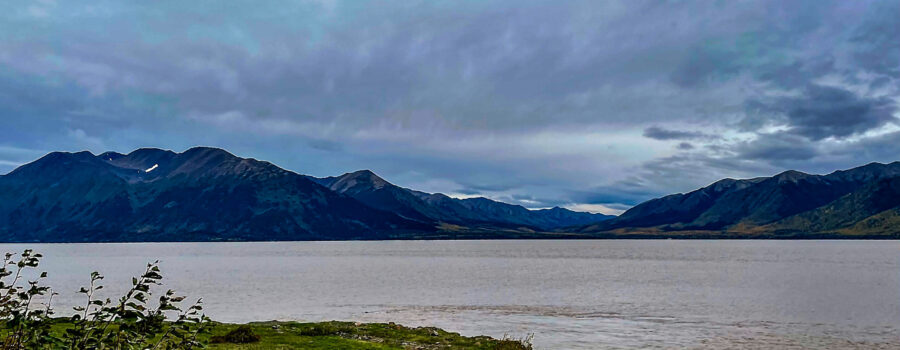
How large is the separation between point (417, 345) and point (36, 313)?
1431 inches

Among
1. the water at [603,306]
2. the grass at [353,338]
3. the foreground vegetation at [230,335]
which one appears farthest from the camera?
the water at [603,306]

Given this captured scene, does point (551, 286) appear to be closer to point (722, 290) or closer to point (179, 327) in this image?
point (722, 290)

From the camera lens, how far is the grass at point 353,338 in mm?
40250

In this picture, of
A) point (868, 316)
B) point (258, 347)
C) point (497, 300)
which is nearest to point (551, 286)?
point (497, 300)

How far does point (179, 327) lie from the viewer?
8.70 metres

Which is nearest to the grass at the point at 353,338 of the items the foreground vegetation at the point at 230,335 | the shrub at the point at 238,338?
the foreground vegetation at the point at 230,335

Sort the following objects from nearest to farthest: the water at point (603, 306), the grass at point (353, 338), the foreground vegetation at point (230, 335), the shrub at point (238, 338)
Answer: the foreground vegetation at point (230, 335) → the shrub at point (238, 338) → the grass at point (353, 338) → the water at point (603, 306)

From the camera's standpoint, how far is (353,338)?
4669 cm

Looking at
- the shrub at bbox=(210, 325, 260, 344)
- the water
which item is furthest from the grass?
the water

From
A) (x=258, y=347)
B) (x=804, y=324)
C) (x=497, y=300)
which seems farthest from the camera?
(x=497, y=300)

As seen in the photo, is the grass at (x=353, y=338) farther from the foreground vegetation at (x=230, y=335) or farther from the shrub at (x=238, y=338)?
the shrub at (x=238, y=338)

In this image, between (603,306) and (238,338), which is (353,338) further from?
(603,306)

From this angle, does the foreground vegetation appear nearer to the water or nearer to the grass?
the grass

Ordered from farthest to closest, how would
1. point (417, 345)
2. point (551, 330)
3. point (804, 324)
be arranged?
point (804, 324) < point (551, 330) < point (417, 345)
